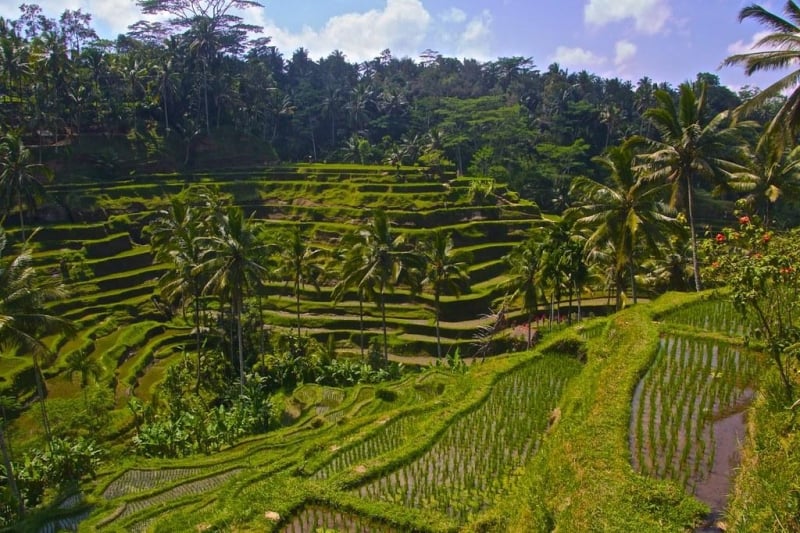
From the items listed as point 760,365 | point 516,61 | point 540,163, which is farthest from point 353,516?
point 516,61

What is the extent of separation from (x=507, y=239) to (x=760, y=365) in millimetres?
35383

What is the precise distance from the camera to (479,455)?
10961 millimetres

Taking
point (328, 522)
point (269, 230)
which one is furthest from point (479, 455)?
point (269, 230)

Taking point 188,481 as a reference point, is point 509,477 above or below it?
above

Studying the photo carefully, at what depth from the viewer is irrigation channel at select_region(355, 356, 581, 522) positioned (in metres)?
9.46

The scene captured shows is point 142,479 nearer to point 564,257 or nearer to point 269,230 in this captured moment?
point 564,257

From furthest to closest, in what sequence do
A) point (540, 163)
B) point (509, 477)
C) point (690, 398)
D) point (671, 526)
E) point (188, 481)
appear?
point (540, 163)
point (188, 481)
point (690, 398)
point (509, 477)
point (671, 526)

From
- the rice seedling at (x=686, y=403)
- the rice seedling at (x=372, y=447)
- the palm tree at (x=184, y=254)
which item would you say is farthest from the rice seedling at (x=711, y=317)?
the palm tree at (x=184, y=254)

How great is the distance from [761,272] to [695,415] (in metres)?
3.21

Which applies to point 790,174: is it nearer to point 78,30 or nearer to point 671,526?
point 671,526

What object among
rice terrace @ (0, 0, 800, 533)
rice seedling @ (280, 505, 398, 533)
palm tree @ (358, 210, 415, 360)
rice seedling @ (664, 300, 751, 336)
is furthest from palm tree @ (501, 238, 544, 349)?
rice seedling @ (280, 505, 398, 533)

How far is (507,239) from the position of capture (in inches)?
1844

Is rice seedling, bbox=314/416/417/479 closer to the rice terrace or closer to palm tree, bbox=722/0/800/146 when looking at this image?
the rice terrace

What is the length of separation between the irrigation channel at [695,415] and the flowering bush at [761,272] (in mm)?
1199
